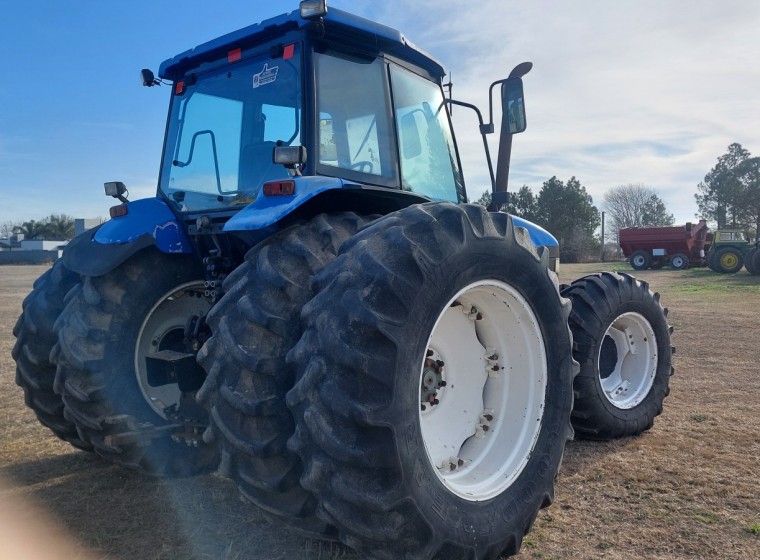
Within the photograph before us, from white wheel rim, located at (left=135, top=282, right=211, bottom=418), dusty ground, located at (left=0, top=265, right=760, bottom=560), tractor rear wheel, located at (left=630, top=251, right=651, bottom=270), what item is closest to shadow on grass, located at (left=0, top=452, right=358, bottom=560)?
dusty ground, located at (left=0, top=265, right=760, bottom=560)

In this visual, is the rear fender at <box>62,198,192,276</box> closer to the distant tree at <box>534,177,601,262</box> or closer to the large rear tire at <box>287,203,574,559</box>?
the large rear tire at <box>287,203,574,559</box>

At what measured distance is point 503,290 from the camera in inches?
115

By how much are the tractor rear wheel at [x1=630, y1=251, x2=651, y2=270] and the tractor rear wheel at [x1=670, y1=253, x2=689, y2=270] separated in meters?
1.24

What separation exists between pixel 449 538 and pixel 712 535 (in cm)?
144

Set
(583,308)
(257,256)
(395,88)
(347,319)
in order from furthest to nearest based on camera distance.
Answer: (583,308) < (395,88) < (257,256) < (347,319)

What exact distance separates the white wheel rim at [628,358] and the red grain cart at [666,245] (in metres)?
29.0

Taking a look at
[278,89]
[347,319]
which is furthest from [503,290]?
[278,89]

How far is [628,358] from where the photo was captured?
4852mm

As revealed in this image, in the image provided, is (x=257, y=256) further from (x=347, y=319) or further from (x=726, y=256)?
(x=726, y=256)

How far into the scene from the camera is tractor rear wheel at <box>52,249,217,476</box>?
3.34 meters

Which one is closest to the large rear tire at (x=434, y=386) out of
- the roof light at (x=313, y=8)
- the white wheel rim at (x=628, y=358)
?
the roof light at (x=313, y=8)

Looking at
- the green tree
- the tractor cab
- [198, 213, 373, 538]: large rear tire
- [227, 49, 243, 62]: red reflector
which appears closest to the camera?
[198, 213, 373, 538]: large rear tire

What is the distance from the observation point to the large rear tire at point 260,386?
235 cm

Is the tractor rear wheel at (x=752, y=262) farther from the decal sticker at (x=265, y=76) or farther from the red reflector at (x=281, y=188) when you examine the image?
the red reflector at (x=281, y=188)
